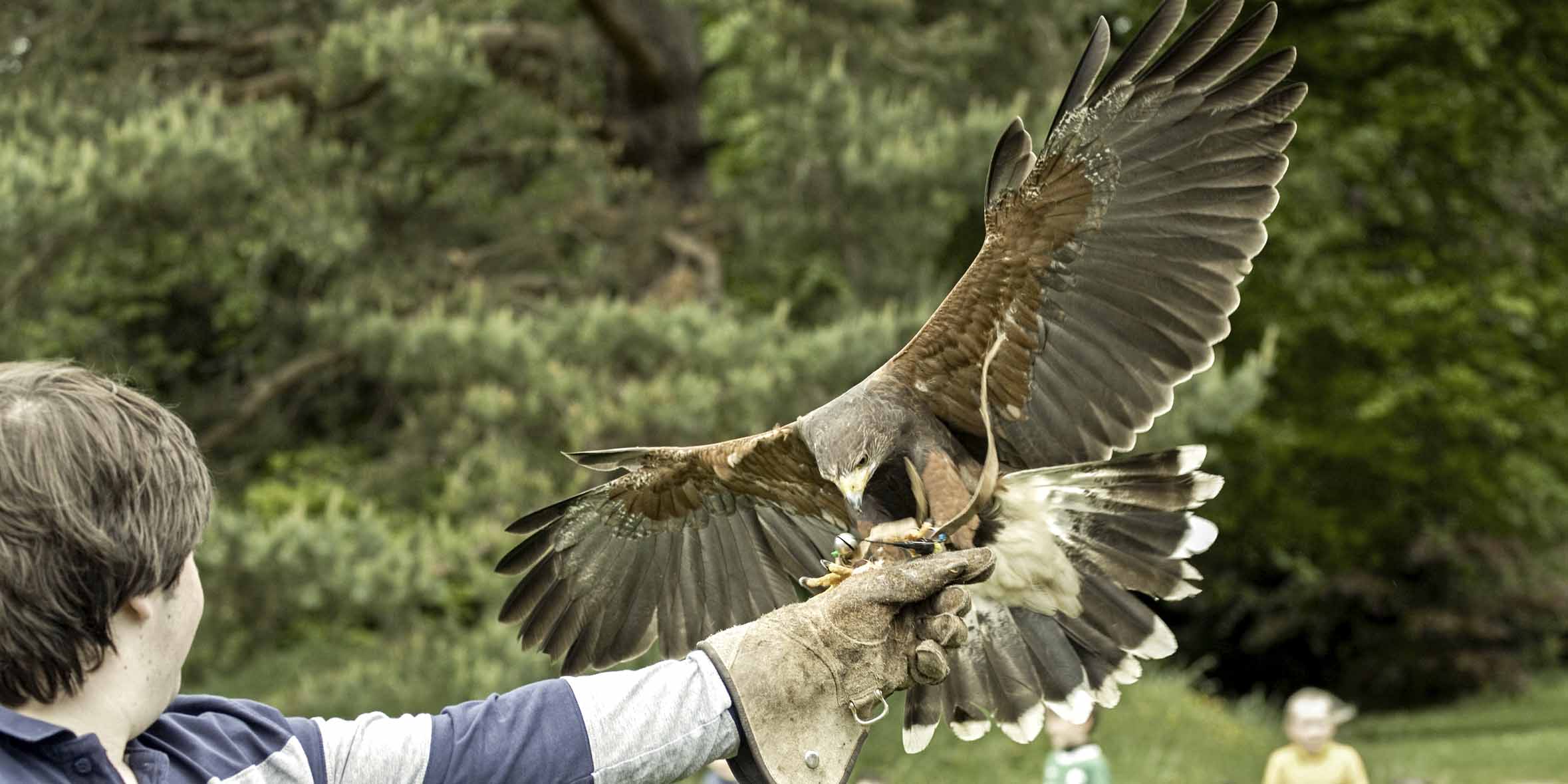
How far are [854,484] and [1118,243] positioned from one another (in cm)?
77

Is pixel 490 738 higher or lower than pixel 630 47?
higher

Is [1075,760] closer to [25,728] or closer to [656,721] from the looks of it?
[656,721]

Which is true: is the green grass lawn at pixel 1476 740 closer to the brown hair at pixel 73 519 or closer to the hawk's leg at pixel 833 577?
the hawk's leg at pixel 833 577

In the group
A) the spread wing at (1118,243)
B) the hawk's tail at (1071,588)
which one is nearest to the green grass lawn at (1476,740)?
the hawk's tail at (1071,588)

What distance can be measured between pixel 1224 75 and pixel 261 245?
6.28 m

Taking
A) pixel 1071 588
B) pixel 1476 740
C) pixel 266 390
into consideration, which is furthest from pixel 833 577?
pixel 1476 740

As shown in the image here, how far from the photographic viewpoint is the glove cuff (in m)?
1.75

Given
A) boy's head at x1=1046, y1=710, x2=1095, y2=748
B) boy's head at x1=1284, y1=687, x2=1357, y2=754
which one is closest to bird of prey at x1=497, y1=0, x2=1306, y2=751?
boy's head at x1=1046, y1=710, x2=1095, y2=748

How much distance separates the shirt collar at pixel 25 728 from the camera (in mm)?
1310

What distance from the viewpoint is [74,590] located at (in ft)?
4.34

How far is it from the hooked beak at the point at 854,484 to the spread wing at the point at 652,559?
520mm

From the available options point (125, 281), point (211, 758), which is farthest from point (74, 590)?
point (125, 281)

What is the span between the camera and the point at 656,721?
1675 millimetres

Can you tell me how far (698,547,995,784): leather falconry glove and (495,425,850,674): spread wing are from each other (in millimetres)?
1377
